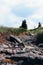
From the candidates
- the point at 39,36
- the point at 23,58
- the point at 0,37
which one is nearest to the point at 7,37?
the point at 0,37

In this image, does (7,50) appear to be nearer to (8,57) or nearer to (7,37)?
(8,57)

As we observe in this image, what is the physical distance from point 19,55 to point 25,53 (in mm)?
649

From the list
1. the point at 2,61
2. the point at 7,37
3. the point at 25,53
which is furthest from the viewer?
the point at 7,37

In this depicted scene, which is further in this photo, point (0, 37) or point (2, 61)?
point (0, 37)

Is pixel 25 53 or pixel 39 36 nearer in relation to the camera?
pixel 25 53

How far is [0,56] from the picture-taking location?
17.8m

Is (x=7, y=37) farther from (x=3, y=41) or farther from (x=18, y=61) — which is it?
(x=18, y=61)

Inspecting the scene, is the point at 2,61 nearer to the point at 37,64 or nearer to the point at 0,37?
the point at 37,64

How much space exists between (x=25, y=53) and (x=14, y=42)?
5.80 m

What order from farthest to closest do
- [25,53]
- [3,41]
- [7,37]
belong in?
1. [7,37]
2. [3,41]
3. [25,53]

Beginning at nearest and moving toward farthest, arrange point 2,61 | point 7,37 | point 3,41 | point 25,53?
point 2,61 → point 25,53 → point 3,41 → point 7,37

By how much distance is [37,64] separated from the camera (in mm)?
16969

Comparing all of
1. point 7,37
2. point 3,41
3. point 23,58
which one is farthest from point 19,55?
point 7,37

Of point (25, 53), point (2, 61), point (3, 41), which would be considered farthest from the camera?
point (3, 41)
